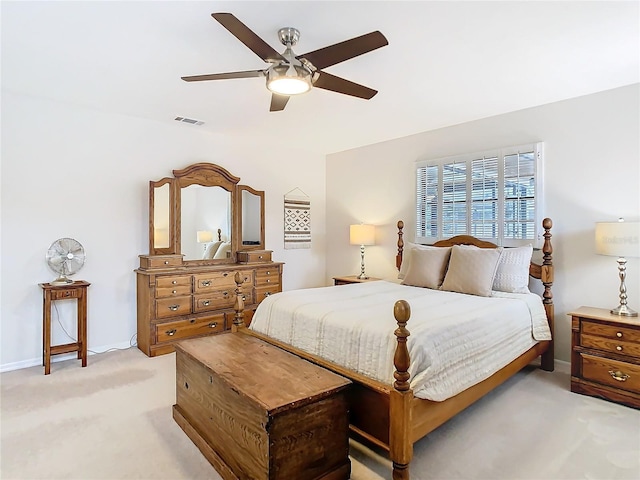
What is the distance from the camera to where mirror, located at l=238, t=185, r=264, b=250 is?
16.2 ft

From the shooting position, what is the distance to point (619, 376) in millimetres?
2760

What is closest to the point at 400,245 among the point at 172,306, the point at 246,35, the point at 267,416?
the point at 172,306

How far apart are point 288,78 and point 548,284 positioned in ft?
9.71

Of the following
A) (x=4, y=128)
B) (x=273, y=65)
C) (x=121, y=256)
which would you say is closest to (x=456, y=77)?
(x=273, y=65)

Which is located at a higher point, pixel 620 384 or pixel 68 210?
pixel 68 210

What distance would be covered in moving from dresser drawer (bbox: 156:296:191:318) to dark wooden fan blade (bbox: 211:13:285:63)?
2.76 m

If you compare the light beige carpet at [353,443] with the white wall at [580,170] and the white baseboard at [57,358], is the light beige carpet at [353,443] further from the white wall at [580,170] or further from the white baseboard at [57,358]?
the white wall at [580,170]

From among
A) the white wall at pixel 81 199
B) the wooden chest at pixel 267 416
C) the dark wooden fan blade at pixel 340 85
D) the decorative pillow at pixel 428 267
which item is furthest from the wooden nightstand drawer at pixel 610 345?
the white wall at pixel 81 199

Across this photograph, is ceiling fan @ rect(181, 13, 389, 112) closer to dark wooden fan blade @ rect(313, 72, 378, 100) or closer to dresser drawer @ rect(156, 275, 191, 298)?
dark wooden fan blade @ rect(313, 72, 378, 100)

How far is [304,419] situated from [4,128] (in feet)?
12.4

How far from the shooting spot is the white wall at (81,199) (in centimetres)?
347

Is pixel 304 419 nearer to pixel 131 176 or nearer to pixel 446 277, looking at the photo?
pixel 446 277

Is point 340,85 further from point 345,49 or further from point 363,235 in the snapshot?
point 363,235

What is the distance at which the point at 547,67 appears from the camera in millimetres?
2830
